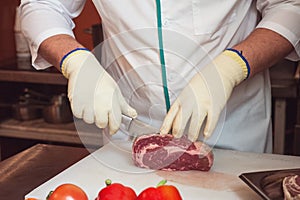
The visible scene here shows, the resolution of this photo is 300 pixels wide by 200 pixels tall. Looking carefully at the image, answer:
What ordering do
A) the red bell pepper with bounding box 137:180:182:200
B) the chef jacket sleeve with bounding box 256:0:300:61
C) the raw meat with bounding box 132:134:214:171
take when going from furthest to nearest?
1. the chef jacket sleeve with bounding box 256:0:300:61
2. the raw meat with bounding box 132:134:214:171
3. the red bell pepper with bounding box 137:180:182:200

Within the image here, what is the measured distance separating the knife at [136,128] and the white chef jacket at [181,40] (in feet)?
0.10

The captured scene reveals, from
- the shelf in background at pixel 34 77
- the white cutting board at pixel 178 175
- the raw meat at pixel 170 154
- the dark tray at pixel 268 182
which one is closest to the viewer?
the dark tray at pixel 268 182

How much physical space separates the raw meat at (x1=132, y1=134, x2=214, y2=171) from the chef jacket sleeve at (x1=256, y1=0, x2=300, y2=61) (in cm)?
38

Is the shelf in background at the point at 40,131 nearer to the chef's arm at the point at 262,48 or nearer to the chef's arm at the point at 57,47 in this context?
the chef's arm at the point at 57,47

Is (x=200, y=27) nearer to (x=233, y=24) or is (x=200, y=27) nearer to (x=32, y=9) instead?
(x=233, y=24)

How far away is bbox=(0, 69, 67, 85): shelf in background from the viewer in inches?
101

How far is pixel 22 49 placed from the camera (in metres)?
3.03

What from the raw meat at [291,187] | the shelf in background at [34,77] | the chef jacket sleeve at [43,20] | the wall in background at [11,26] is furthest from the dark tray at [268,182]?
the wall in background at [11,26]

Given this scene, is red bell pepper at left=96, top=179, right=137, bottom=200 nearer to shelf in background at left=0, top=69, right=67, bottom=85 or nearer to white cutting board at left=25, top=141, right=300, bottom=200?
white cutting board at left=25, top=141, right=300, bottom=200

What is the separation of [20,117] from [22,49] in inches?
18.1

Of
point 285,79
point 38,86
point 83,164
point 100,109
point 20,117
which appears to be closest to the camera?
point 100,109

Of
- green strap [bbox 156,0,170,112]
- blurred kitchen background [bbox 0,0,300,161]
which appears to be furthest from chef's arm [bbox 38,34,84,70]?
blurred kitchen background [bbox 0,0,300,161]

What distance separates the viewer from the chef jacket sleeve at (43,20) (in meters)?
1.55

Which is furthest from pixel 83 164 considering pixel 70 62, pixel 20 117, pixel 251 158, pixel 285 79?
pixel 20 117
